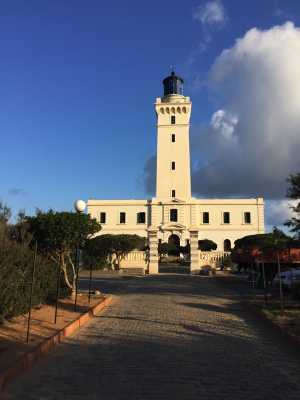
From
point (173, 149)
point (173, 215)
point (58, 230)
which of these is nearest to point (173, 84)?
point (173, 149)

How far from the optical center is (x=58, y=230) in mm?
12742

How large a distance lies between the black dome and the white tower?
1.47 metres

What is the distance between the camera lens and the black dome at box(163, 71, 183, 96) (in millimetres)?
66312

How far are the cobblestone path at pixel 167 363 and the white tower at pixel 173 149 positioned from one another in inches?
2087

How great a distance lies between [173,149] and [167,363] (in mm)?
58729

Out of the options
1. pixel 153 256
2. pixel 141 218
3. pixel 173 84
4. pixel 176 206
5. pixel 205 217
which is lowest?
pixel 153 256

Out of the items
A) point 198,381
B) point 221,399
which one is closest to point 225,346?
point 198,381

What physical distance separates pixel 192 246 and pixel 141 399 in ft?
90.5

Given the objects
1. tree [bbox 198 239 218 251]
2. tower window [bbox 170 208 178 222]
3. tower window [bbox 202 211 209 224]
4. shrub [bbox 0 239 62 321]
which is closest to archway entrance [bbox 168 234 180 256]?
tower window [bbox 170 208 178 222]

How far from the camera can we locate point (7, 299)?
28.3 ft

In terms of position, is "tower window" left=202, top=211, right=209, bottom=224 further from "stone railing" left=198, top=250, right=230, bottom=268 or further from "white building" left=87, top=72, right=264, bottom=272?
"stone railing" left=198, top=250, right=230, bottom=268

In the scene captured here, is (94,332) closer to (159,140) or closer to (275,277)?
(275,277)

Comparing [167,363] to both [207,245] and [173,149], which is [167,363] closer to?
[207,245]

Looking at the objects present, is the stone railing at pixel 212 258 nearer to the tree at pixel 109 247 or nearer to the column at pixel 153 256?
the column at pixel 153 256
